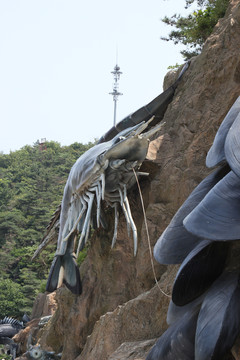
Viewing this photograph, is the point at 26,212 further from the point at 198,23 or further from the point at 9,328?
the point at 198,23

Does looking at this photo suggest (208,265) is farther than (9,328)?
No

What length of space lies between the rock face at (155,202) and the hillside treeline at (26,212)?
9385 mm

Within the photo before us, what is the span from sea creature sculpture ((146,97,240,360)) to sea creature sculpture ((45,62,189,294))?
3.19m

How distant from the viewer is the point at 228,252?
11.2 ft

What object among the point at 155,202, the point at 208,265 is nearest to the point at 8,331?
the point at 155,202

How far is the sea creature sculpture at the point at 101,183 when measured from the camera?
7.30m

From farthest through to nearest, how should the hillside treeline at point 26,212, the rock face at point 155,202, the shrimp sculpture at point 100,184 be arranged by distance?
the hillside treeline at point 26,212 < the shrimp sculpture at point 100,184 < the rock face at point 155,202

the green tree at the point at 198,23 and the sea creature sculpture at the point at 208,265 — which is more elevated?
the green tree at the point at 198,23

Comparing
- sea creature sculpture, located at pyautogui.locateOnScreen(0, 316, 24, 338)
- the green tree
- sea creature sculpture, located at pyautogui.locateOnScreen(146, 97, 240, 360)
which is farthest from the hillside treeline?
sea creature sculpture, located at pyautogui.locateOnScreen(146, 97, 240, 360)

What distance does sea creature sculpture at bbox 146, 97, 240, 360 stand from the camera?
3.04 meters

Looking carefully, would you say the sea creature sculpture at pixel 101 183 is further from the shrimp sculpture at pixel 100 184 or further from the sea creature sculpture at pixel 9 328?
the sea creature sculpture at pixel 9 328

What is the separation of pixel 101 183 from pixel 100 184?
25 mm

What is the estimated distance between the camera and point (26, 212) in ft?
104

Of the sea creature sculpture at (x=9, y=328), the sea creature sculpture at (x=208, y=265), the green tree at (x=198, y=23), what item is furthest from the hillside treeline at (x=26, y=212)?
the sea creature sculpture at (x=208, y=265)
